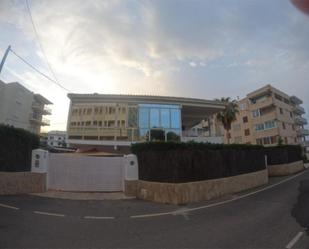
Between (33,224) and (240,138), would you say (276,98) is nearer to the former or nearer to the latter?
(240,138)

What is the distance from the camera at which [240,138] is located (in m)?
56.4

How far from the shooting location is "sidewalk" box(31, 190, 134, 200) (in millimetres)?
11219

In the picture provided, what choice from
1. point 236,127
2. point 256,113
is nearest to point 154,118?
point 256,113

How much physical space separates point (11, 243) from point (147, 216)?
4358mm

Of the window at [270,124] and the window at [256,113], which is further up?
the window at [256,113]

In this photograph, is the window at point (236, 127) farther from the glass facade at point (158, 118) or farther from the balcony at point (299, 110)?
the glass facade at point (158, 118)

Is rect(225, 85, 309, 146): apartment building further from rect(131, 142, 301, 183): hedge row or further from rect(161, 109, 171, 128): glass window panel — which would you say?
rect(131, 142, 301, 183): hedge row

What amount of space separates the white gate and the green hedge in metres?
1.30

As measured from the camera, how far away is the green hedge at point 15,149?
11.0 meters

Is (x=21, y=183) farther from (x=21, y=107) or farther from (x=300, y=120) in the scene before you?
(x=300, y=120)

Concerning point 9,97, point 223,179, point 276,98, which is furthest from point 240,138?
point 9,97

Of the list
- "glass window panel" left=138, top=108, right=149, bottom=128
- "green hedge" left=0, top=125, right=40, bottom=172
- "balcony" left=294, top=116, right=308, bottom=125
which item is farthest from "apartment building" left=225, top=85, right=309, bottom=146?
"green hedge" left=0, top=125, right=40, bottom=172

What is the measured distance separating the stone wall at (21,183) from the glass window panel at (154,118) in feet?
43.6

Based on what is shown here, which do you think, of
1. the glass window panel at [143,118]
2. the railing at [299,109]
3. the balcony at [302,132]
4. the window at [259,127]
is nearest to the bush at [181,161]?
the glass window panel at [143,118]
